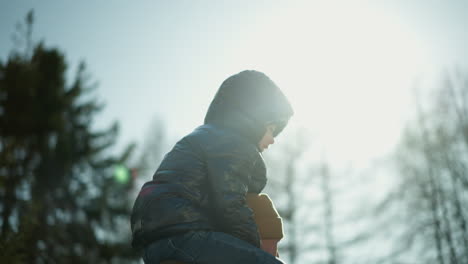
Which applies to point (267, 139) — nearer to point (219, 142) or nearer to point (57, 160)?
point (219, 142)

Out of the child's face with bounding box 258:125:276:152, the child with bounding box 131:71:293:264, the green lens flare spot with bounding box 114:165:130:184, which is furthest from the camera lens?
the green lens flare spot with bounding box 114:165:130:184

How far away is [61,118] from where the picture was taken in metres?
12.6

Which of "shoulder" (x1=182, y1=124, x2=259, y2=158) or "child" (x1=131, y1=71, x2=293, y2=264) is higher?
"shoulder" (x1=182, y1=124, x2=259, y2=158)

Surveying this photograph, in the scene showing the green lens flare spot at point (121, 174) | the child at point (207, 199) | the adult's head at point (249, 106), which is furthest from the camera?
the green lens flare spot at point (121, 174)

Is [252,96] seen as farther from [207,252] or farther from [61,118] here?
[61,118]

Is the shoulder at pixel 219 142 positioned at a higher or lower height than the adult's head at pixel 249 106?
lower

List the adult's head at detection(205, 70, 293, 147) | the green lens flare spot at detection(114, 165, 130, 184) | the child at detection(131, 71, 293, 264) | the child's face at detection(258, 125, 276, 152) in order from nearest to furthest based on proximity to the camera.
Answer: the child at detection(131, 71, 293, 264) < the adult's head at detection(205, 70, 293, 147) < the child's face at detection(258, 125, 276, 152) < the green lens flare spot at detection(114, 165, 130, 184)

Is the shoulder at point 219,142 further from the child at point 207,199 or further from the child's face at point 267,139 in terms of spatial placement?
the child's face at point 267,139

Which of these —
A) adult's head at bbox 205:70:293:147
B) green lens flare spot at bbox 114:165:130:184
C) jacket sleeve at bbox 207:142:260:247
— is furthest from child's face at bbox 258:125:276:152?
green lens flare spot at bbox 114:165:130:184

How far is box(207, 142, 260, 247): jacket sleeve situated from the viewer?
176cm

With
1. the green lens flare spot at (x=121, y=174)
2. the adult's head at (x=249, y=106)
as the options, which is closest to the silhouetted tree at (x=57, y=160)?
the green lens flare spot at (x=121, y=174)

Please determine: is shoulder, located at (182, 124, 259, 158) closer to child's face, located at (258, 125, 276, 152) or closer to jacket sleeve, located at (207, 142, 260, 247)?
jacket sleeve, located at (207, 142, 260, 247)

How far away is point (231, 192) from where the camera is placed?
1.79 meters

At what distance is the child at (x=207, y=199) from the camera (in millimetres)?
1675
